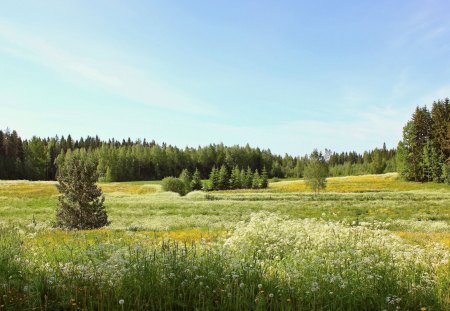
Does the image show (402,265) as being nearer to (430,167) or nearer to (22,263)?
(22,263)

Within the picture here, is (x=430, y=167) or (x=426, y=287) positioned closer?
(x=426, y=287)

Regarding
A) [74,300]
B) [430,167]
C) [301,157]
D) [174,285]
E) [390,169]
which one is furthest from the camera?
[301,157]

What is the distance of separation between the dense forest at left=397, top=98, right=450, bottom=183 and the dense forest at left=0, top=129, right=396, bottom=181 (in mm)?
31623

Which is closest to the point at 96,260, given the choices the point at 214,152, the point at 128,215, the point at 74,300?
the point at 74,300

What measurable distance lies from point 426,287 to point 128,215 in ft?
105

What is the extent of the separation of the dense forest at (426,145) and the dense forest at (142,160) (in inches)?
1245

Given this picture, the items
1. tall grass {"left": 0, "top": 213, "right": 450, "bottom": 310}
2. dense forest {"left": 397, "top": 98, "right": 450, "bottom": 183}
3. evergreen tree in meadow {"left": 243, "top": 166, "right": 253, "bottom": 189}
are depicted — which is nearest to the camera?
tall grass {"left": 0, "top": 213, "right": 450, "bottom": 310}

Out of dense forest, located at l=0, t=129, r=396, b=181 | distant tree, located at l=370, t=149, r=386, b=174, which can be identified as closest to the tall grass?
dense forest, located at l=0, t=129, r=396, b=181

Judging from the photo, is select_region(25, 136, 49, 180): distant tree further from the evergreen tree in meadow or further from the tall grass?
the tall grass

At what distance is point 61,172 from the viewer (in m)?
23.1

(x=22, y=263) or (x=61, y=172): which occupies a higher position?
(x=61, y=172)

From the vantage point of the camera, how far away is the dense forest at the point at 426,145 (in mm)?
79125

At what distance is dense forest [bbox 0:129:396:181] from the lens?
119500mm

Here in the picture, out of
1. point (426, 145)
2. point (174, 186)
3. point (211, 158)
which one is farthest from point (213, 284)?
point (211, 158)
